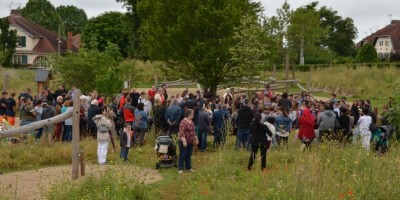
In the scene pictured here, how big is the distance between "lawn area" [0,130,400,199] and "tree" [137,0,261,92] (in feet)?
40.6

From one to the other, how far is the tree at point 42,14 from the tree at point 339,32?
43585 mm

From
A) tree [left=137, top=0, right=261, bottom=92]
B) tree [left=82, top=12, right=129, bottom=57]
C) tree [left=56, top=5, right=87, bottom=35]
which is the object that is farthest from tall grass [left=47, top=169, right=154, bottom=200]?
tree [left=56, top=5, right=87, bottom=35]

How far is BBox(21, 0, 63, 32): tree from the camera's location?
102250 mm

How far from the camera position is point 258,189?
10.7 meters

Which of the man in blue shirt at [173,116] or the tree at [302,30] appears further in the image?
the tree at [302,30]

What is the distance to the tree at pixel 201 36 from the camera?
28.4m

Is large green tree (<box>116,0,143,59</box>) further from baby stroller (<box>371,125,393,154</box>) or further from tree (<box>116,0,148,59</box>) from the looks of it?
baby stroller (<box>371,125,393,154</box>)

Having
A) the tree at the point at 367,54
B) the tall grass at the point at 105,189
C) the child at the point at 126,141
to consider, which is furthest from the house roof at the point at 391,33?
the tall grass at the point at 105,189

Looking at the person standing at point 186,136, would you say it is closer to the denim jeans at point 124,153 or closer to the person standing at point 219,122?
the denim jeans at point 124,153

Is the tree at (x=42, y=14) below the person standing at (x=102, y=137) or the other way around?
the other way around

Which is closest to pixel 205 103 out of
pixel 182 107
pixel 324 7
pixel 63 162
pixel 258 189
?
pixel 182 107

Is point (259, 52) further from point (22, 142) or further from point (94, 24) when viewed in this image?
point (94, 24)

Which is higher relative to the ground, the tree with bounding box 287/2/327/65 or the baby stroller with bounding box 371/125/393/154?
the tree with bounding box 287/2/327/65

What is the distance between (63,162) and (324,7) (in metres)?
80.6
